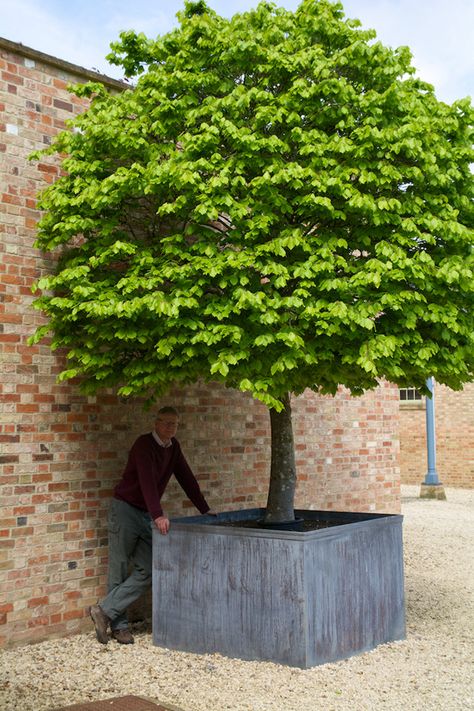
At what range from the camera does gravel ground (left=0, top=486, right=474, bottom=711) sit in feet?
15.8

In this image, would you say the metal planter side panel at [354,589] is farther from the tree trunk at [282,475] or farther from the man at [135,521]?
the man at [135,521]

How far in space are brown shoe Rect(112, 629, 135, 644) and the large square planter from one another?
0.22 metres

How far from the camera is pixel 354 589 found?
19.3 feet

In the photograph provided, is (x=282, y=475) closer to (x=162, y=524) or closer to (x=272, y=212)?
(x=162, y=524)

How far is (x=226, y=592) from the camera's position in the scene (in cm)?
579

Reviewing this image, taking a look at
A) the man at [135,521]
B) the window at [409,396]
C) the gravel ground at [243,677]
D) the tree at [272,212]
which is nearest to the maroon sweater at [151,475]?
the man at [135,521]

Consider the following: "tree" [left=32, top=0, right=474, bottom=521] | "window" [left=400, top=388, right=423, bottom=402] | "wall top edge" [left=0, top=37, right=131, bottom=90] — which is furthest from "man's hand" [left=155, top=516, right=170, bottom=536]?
"window" [left=400, top=388, right=423, bottom=402]

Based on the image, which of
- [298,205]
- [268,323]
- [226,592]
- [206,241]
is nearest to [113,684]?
[226,592]

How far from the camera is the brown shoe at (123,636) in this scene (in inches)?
244

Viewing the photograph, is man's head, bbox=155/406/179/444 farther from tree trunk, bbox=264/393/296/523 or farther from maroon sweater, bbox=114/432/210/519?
tree trunk, bbox=264/393/296/523

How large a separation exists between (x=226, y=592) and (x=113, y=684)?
3.42 feet

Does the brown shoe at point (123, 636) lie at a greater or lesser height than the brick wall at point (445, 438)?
lesser

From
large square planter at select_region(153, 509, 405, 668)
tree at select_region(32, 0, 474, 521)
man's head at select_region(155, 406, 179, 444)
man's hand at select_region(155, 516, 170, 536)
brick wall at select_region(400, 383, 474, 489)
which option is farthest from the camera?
brick wall at select_region(400, 383, 474, 489)

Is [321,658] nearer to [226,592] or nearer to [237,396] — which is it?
[226,592]
